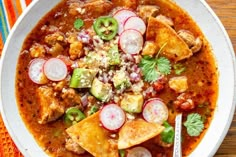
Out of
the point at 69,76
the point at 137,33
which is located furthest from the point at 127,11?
the point at 69,76

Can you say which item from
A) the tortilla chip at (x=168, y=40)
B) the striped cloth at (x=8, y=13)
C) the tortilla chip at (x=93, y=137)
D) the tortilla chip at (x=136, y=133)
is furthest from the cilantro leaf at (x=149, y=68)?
the striped cloth at (x=8, y=13)

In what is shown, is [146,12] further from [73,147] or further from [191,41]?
[73,147]

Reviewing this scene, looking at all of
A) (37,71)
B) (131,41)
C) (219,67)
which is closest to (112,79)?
(131,41)

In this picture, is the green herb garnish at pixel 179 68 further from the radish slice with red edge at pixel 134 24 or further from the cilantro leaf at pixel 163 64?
the radish slice with red edge at pixel 134 24

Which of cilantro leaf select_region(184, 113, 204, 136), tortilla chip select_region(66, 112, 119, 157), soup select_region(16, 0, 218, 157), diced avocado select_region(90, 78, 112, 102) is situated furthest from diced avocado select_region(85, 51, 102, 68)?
cilantro leaf select_region(184, 113, 204, 136)

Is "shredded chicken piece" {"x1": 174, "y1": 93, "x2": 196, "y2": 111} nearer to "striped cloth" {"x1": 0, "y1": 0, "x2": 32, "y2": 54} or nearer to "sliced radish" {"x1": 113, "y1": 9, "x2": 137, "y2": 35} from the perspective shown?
"sliced radish" {"x1": 113, "y1": 9, "x2": 137, "y2": 35}

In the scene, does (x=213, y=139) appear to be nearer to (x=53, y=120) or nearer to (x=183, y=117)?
(x=183, y=117)
